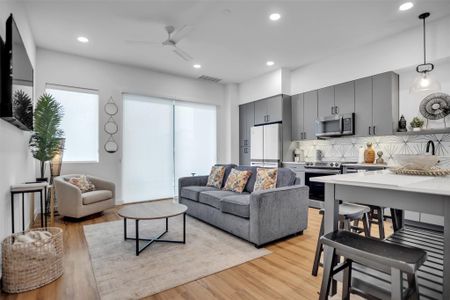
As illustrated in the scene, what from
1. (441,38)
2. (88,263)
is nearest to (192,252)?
(88,263)

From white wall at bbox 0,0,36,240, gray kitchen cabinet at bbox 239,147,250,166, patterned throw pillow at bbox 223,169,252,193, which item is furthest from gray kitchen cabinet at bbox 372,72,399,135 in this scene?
white wall at bbox 0,0,36,240

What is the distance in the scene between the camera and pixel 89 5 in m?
3.04

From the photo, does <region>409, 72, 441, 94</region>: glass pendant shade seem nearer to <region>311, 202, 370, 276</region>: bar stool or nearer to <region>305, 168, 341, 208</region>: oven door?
<region>311, 202, 370, 276</region>: bar stool

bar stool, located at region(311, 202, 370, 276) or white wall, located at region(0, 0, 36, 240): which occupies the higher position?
white wall, located at region(0, 0, 36, 240)

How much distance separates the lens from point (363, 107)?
14.0 ft

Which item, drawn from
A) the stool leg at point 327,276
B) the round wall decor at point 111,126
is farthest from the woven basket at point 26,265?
the round wall decor at point 111,126

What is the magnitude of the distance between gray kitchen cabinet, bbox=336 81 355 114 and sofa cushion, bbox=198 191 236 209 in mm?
2769

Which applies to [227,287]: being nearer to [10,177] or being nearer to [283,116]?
[10,177]

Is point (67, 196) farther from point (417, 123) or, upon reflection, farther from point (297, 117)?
point (417, 123)

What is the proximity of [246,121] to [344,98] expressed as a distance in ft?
8.35

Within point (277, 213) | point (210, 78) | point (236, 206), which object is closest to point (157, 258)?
point (236, 206)

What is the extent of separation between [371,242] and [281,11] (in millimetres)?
3054

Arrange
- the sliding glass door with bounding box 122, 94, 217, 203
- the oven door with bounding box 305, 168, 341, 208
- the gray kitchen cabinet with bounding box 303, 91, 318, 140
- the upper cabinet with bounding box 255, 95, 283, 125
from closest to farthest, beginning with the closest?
the oven door with bounding box 305, 168, 341, 208 < the gray kitchen cabinet with bounding box 303, 91, 318, 140 < the sliding glass door with bounding box 122, 94, 217, 203 < the upper cabinet with bounding box 255, 95, 283, 125

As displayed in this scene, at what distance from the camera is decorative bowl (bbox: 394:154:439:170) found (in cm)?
176
